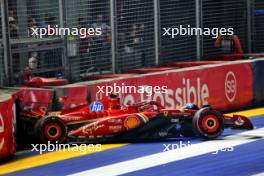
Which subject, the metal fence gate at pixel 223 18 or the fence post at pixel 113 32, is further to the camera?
the metal fence gate at pixel 223 18

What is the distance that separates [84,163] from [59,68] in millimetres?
4263

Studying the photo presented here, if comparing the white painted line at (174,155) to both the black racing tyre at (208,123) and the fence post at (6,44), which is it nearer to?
the black racing tyre at (208,123)

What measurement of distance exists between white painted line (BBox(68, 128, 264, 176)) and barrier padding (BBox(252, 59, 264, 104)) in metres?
3.08

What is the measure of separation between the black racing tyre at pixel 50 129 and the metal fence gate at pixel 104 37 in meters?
2.31

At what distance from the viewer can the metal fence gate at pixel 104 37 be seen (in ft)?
45.2

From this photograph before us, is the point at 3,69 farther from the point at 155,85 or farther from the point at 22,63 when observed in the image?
the point at 155,85

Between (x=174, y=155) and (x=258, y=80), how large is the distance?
5447mm

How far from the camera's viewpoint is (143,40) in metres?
16.0

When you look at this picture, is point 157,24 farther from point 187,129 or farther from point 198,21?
point 187,129
